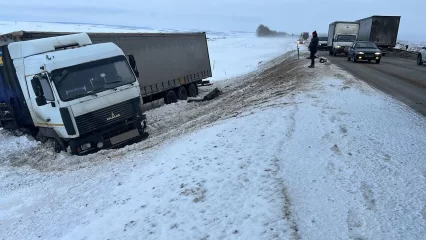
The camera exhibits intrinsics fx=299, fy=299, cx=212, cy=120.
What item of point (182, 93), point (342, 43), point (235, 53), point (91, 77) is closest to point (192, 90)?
point (182, 93)

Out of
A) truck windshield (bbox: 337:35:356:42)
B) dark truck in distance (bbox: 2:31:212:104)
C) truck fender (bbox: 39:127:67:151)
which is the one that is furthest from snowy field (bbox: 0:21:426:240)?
truck windshield (bbox: 337:35:356:42)

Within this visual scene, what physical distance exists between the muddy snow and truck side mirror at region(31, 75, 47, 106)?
1566 millimetres

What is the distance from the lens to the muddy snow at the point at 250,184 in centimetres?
349

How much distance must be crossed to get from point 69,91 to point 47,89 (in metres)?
0.57

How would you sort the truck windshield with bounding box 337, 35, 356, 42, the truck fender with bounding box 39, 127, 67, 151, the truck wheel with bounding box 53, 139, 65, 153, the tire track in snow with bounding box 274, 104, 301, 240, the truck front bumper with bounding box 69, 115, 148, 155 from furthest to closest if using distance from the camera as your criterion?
the truck windshield with bounding box 337, 35, 356, 42 < the truck wheel with bounding box 53, 139, 65, 153 < the truck fender with bounding box 39, 127, 67, 151 < the truck front bumper with bounding box 69, 115, 148, 155 < the tire track in snow with bounding box 274, 104, 301, 240

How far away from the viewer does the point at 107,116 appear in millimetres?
8164

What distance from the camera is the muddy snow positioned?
3494 millimetres

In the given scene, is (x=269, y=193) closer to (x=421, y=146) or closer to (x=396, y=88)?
(x=421, y=146)

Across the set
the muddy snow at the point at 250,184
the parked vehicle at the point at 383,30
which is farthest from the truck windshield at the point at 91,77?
the parked vehicle at the point at 383,30

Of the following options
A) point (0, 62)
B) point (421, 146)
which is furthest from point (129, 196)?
point (0, 62)

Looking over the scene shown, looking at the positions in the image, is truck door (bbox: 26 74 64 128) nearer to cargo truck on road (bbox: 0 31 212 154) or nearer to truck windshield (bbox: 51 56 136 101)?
cargo truck on road (bbox: 0 31 212 154)

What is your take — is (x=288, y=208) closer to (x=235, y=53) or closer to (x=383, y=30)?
(x=383, y=30)

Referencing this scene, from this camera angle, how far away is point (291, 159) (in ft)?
16.3

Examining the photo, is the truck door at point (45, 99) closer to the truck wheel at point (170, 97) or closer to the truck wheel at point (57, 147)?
the truck wheel at point (57, 147)
